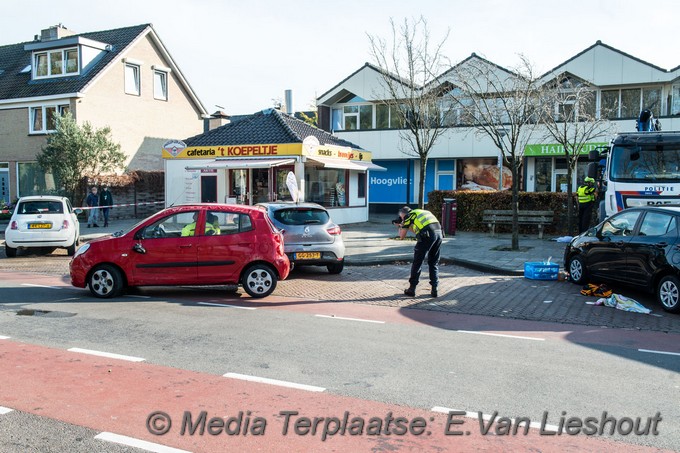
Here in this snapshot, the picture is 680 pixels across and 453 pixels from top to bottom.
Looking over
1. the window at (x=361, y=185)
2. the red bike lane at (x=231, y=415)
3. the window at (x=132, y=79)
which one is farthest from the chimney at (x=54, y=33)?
the red bike lane at (x=231, y=415)

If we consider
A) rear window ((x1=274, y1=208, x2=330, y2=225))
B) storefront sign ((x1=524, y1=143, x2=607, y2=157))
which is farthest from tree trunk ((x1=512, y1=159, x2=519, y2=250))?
storefront sign ((x1=524, y1=143, x2=607, y2=157))

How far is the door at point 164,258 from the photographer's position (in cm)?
988

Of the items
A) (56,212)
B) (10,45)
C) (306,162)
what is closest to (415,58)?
(306,162)

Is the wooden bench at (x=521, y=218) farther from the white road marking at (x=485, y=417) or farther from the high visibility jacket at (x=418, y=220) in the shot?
the white road marking at (x=485, y=417)

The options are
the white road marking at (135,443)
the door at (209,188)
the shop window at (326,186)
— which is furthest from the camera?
the door at (209,188)

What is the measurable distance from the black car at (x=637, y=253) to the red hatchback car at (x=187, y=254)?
18.5 ft

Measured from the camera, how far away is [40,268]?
1382cm

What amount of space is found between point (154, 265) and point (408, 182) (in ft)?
83.3

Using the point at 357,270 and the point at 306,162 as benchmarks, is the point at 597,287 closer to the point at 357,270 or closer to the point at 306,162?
the point at 357,270

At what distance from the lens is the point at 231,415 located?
186 inches

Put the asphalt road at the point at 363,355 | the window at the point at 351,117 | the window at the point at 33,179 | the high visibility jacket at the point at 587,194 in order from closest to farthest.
Result: the asphalt road at the point at 363,355
the high visibility jacket at the point at 587,194
the window at the point at 33,179
the window at the point at 351,117

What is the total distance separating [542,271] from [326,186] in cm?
1378

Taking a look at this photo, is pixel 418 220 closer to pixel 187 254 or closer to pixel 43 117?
pixel 187 254

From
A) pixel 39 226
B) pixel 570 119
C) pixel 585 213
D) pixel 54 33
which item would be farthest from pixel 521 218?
pixel 54 33
